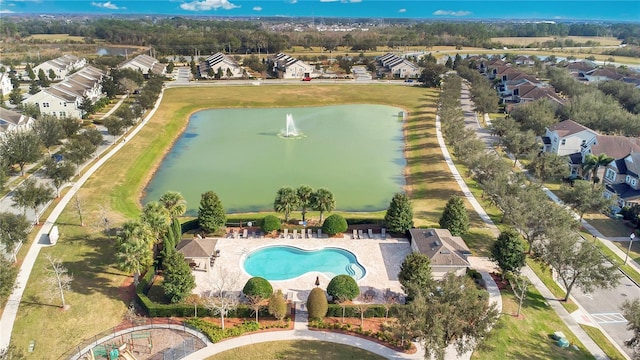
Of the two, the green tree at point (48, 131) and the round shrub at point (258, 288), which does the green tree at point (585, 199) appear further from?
the green tree at point (48, 131)

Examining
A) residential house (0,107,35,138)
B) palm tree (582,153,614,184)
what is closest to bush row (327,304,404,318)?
palm tree (582,153,614,184)

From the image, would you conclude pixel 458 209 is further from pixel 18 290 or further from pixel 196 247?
pixel 18 290

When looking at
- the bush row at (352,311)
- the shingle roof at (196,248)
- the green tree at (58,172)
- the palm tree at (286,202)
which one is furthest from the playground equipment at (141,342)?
the green tree at (58,172)

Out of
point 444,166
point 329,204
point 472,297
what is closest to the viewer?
point 472,297

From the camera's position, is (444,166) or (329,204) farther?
(444,166)

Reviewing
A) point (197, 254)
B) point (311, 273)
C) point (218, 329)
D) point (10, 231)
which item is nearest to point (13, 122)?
point (10, 231)

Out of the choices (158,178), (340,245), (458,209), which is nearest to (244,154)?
(158,178)

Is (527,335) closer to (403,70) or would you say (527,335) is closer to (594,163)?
(594,163)
